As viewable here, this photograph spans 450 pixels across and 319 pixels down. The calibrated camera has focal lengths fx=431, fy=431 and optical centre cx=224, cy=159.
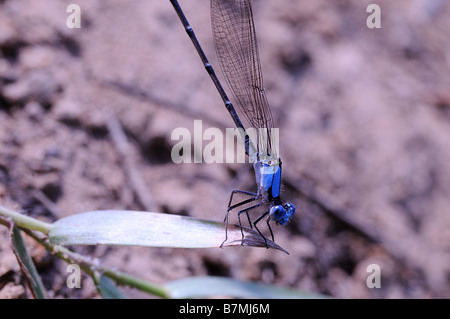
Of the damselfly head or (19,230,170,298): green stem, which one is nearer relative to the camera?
(19,230,170,298): green stem

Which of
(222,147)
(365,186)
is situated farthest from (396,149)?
(222,147)

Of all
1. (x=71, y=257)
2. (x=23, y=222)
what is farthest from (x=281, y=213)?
(x=23, y=222)

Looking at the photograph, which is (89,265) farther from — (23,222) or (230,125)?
(230,125)

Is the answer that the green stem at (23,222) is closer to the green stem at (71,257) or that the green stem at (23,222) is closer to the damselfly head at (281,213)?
the green stem at (71,257)

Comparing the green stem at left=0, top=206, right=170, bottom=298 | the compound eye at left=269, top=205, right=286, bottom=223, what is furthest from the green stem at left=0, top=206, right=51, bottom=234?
the compound eye at left=269, top=205, right=286, bottom=223

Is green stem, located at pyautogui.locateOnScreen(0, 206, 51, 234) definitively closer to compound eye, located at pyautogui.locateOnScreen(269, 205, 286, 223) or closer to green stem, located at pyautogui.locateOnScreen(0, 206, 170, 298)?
green stem, located at pyautogui.locateOnScreen(0, 206, 170, 298)
